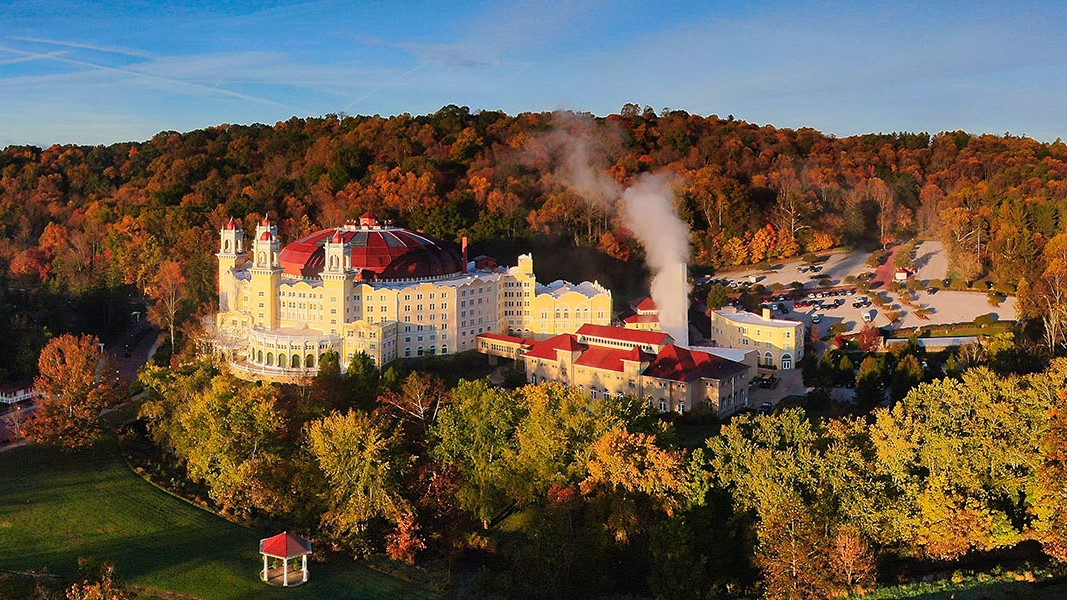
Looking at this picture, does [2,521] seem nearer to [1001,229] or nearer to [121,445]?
[121,445]

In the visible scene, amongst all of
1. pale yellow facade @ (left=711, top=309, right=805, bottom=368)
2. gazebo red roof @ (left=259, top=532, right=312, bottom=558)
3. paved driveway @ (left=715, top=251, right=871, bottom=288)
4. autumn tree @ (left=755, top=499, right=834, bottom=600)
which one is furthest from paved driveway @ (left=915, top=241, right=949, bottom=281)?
gazebo red roof @ (left=259, top=532, right=312, bottom=558)

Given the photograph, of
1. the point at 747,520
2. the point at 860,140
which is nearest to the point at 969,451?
the point at 747,520


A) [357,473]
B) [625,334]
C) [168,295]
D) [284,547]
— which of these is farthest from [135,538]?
[168,295]

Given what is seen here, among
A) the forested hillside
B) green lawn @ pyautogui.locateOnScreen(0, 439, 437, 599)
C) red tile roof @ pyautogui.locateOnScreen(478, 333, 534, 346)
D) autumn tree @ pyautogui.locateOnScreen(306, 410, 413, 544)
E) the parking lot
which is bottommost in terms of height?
green lawn @ pyautogui.locateOnScreen(0, 439, 437, 599)

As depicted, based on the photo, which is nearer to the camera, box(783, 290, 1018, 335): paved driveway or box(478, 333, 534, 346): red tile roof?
box(478, 333, 534, 346): red tile roof

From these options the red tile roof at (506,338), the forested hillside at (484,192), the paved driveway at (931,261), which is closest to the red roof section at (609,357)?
the red tile roof at (506,338)

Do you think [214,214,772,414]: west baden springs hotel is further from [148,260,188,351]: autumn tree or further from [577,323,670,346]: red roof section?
[148,260,188,351]: autumn tree

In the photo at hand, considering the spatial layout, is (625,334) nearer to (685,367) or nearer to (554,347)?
(554,347)

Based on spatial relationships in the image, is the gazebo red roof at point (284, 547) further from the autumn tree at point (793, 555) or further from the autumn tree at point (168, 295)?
the autumn tree at point (168, 295)
